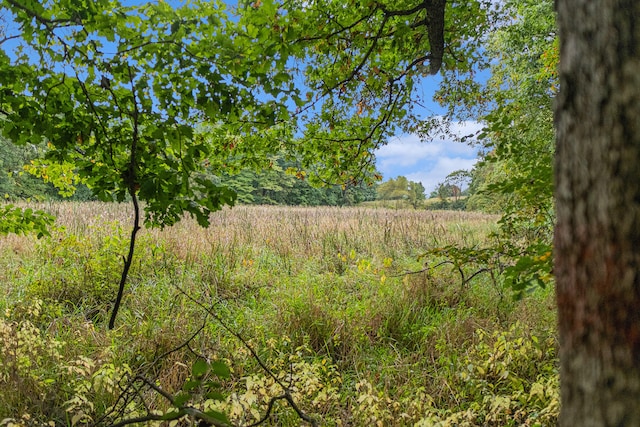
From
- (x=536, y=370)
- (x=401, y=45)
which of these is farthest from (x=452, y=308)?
(x=401, y=45)

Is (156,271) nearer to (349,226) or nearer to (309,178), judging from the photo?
(309,178)

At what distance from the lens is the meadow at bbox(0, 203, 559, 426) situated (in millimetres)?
2504

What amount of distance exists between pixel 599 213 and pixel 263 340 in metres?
3.26

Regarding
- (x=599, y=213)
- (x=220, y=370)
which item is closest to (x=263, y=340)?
(x=220, y=370)

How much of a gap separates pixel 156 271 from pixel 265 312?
6.15ft

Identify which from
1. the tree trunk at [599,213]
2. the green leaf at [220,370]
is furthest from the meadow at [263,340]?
the tree trunk at [599,213]

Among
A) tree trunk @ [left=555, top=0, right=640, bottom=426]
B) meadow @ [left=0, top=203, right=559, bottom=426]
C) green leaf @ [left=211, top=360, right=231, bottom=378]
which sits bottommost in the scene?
meadow @ [left=0, top=203, right=559, bottom=426]

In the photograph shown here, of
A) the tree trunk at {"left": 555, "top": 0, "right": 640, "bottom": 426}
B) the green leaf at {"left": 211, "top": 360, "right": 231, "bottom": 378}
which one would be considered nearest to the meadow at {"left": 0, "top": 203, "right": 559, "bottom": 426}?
the green leaf at {"left": 211, "top": 360, "right": 231, "bottom": 378}

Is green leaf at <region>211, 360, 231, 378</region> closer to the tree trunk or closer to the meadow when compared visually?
the meadow

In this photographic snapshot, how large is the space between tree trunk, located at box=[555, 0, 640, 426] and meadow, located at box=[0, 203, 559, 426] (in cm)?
86

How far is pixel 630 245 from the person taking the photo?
580 millimetres

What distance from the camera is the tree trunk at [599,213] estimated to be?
581 millimetres

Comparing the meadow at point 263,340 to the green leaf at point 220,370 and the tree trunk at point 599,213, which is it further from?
the tree trunk at point 599,213

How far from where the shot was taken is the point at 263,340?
137 inches
